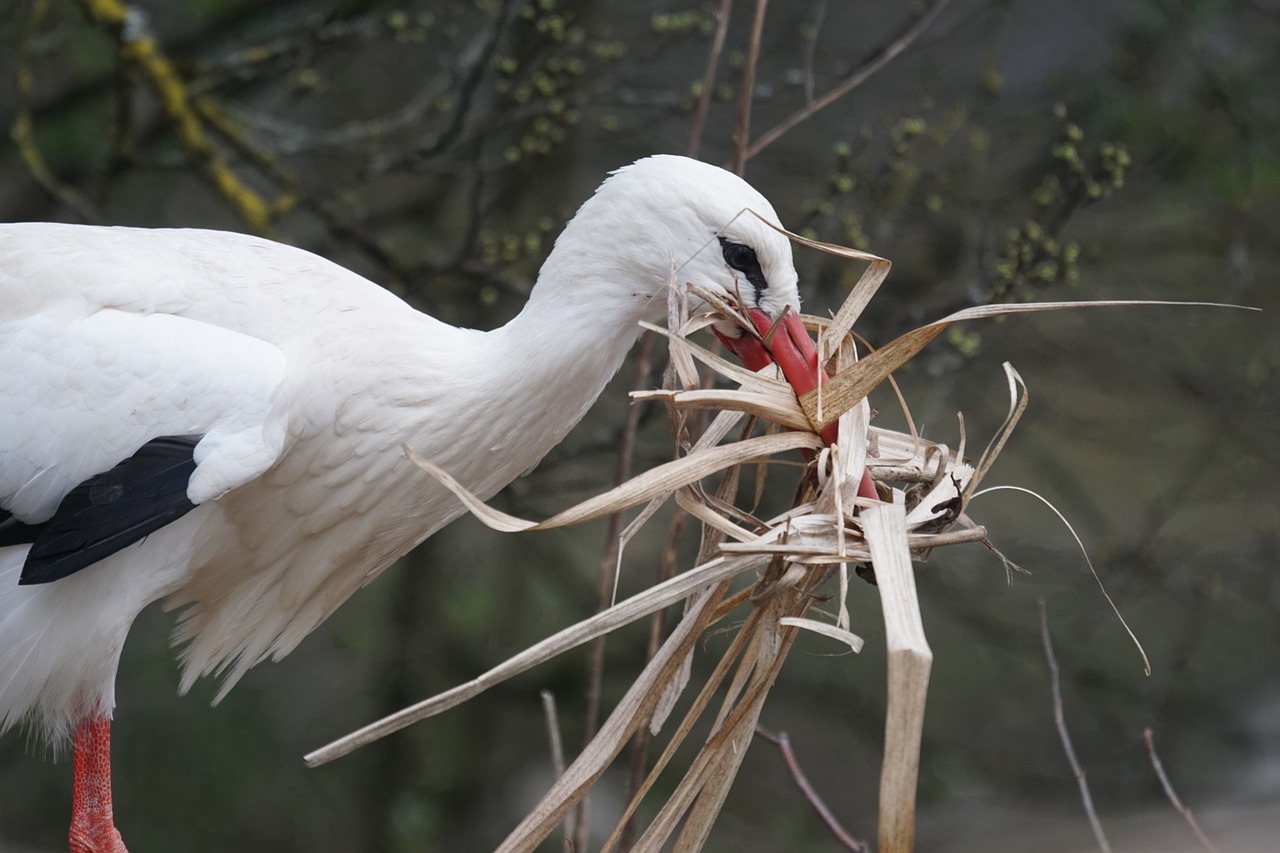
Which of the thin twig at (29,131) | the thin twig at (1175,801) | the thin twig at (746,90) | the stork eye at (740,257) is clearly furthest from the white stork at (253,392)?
the thin twig at (29,131)

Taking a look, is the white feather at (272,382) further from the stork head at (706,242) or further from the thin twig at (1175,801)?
the thin twig at (1175,801)

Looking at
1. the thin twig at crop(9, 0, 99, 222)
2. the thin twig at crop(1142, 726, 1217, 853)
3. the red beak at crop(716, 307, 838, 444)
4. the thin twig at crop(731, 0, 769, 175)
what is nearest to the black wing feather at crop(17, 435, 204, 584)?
the red beak at crop(716, 307, 838, 444)

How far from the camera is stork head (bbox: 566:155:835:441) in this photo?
6.09ft

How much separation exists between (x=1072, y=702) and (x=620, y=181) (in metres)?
3.31

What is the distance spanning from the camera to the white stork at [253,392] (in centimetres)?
190

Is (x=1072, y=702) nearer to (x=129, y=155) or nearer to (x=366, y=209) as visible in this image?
(x=366, y=209)

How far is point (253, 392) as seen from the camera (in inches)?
75.4

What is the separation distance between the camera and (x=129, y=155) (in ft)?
11.6

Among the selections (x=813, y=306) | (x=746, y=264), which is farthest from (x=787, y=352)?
(x=813, y=306)

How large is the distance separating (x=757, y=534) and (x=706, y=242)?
498mm

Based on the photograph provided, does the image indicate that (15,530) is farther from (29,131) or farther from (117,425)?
(29,131)

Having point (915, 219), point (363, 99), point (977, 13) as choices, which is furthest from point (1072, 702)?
point (363, 99)

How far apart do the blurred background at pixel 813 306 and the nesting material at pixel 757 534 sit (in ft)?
4.47

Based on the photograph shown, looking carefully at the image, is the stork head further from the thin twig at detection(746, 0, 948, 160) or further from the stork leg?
the stork leg
